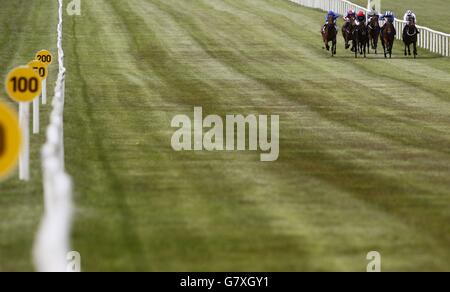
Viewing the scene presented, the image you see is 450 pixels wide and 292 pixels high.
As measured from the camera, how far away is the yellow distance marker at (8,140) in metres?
10.4

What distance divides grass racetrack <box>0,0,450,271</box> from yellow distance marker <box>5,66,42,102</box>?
3.76 ft

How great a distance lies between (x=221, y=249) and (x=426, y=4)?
61.7 m

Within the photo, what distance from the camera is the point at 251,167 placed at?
1817cm

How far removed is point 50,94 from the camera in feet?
95.9

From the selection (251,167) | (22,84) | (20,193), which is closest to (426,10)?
(251,167)

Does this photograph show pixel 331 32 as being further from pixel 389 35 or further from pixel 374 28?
pixel 389 35

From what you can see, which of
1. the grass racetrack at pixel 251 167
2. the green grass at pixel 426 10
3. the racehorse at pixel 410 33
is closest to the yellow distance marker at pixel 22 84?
the grass racetrack at pixel 251 167

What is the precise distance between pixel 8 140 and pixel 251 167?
8.02 metres

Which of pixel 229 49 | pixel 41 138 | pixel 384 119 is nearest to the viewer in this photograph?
pixel 41 138

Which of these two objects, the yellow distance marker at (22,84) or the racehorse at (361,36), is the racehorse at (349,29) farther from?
the yellow distance marker at (22,84)

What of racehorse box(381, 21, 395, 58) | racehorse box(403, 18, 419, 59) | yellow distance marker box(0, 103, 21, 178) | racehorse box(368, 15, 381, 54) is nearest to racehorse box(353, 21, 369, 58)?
racehorse box(368, 15, 381, 54)

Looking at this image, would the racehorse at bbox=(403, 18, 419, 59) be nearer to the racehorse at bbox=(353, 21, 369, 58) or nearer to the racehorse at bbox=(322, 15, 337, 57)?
the racehorse at bbox=(353, 21, 369, 58)
